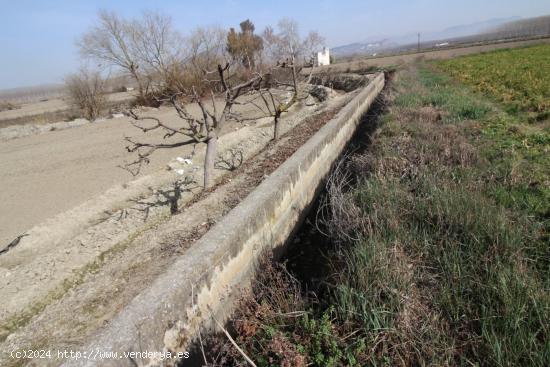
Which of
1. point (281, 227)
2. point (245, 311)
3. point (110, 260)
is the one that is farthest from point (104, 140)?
point (245, 311)

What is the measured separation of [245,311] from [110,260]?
342 cm

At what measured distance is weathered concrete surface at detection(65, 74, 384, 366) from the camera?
7.54 ft

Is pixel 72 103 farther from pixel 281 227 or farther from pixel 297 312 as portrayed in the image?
pixel 297 312

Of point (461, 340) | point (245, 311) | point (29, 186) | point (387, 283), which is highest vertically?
point (387, 283)

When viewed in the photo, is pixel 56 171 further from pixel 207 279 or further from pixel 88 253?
pixel 207 279

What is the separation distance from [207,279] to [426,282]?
181 centimetres

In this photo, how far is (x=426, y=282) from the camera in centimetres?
265

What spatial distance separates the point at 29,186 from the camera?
10484 mm

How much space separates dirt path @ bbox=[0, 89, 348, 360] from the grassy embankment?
2.35 metres

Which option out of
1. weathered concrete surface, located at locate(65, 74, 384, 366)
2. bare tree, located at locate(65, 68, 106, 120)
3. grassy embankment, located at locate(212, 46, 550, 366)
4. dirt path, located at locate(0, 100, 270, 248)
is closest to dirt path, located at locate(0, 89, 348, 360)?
dirt path, located at locate(0, 100, 270, 248)

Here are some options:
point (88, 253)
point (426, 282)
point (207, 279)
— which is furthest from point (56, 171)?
point (426, 282)

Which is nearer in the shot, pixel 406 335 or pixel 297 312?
pixel 406 335

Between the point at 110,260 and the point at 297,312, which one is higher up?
the point at 297,312

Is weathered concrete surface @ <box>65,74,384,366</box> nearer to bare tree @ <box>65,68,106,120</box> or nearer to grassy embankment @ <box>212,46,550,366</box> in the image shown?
grassy embankment @ <box>212,46,550,366</box>
